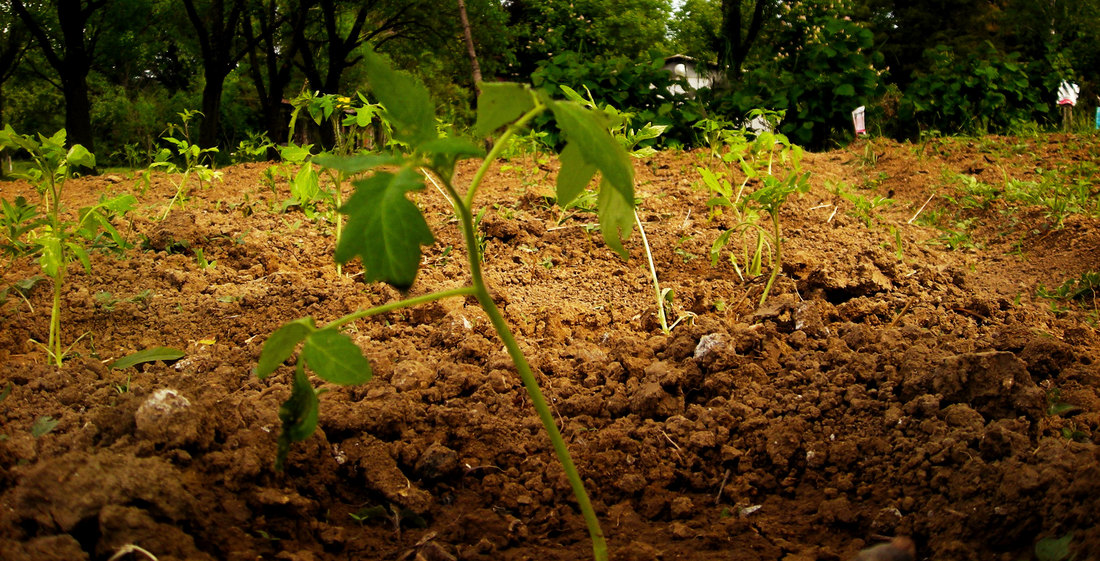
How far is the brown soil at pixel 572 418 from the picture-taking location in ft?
3.96

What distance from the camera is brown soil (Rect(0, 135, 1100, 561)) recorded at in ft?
3.96

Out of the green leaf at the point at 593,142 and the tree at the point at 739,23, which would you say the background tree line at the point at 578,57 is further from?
the green leaf at the point at 593,142

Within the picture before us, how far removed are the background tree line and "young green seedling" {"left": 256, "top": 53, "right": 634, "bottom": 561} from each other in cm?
274

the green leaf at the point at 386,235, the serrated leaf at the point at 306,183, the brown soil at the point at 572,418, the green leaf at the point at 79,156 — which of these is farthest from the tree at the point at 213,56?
the green leaf at the point at 386,235

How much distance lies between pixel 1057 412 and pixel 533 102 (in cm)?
129

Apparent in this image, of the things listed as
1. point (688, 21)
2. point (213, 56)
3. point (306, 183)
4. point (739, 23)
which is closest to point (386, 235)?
point (306, 183)

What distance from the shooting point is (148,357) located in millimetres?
1939

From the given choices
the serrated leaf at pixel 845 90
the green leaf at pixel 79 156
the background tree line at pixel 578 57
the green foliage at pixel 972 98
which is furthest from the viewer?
the green foliage at pixel 972 98

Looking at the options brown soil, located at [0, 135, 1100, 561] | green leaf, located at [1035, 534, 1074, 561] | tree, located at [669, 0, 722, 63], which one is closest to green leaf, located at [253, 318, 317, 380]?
brown soil, located at [0, 135, 1100, 561]

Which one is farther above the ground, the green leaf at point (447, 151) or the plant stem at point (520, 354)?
the green leaf at point (447, 151)

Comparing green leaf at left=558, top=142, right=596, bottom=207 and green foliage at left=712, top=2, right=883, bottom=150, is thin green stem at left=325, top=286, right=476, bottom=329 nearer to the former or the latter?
green leaf at left=558, top=142, right=596, bottom=207

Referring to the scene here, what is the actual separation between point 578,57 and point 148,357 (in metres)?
6.99

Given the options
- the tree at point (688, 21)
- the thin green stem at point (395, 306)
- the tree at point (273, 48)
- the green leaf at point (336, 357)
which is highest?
the tree at point (688, 21)

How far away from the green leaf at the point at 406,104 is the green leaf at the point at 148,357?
132cm
